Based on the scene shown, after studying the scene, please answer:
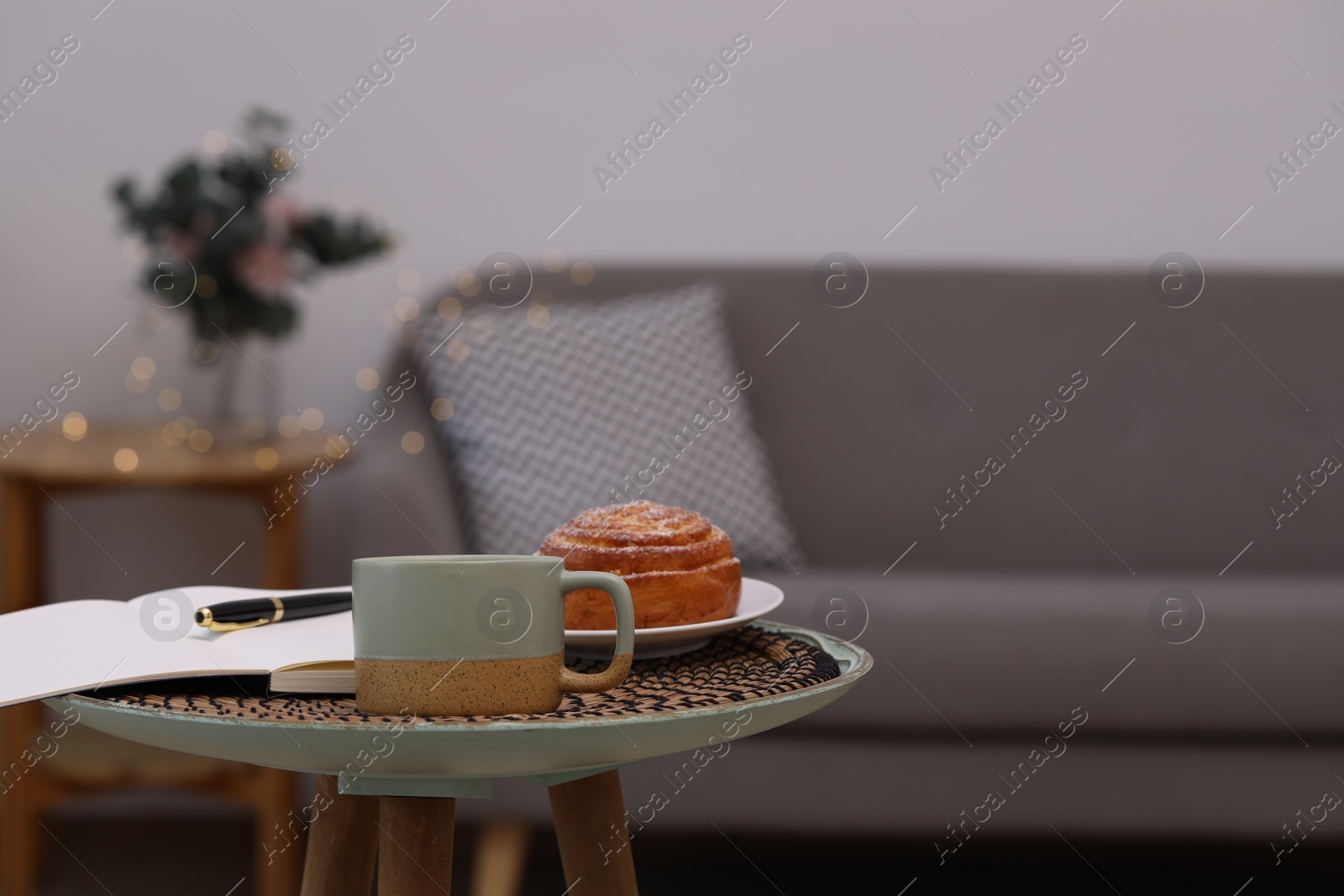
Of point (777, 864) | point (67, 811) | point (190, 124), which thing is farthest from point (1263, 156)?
point (67, 811)

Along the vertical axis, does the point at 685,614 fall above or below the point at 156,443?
below

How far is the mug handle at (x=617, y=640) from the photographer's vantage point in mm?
503

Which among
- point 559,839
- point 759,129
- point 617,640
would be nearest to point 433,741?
point 617,640

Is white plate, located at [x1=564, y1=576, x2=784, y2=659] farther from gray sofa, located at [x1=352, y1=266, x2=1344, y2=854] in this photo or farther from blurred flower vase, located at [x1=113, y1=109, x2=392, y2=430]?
blurred flower vase, located at [x1=113, y1=109, x2=392, y2=430]

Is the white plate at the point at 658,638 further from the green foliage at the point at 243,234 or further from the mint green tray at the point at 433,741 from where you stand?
the green foliage at the point at 243,234

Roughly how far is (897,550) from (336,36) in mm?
1363

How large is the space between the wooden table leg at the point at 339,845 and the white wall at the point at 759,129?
140cm

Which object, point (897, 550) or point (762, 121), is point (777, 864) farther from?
point (762, 121)

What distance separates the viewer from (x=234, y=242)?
159cm

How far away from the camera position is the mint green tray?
433 millimetres

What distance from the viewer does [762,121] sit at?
196 cm

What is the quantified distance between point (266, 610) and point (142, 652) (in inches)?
3.5

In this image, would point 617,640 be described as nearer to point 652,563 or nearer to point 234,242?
point 652,563

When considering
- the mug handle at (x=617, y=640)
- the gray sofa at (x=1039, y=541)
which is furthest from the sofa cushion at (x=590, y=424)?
the mug handle at (x=617, y=640)
